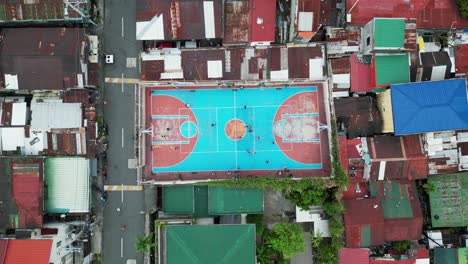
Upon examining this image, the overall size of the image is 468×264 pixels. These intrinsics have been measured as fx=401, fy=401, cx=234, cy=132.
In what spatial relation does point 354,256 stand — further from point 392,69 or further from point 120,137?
point 120,137

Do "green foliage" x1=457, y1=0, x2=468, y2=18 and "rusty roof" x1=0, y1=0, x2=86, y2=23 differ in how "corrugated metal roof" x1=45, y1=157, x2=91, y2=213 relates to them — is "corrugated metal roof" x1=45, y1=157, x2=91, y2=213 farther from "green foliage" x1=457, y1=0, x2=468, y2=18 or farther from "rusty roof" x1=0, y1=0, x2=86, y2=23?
"green foliage" x1=457, y1=0, x2=468, y2=18

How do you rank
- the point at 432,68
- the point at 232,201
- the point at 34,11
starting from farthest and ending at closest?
the point at 432,68 < the point at 232,201 < the point at 34,11

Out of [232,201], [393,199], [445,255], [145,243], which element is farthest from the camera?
[393,199]

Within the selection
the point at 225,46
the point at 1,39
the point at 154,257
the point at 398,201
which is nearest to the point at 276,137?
the point at 225,46

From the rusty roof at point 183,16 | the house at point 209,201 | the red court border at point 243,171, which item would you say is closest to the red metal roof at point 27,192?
the red court border at point 243,171

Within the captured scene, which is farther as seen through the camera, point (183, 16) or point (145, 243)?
point (183, 16)

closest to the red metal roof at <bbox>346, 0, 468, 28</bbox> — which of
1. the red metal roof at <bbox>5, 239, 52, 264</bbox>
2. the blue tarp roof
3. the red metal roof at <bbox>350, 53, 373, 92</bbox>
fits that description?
the red metal roof at <bbox>350, 53, 373, 92</bbox>

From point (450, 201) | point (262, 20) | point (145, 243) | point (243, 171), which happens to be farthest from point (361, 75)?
point (145, 243)
